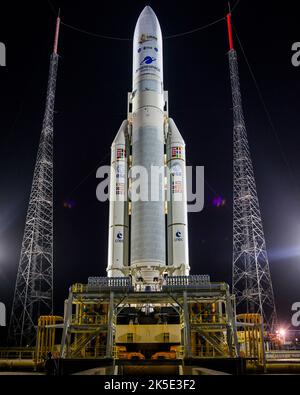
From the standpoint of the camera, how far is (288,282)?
66625mm

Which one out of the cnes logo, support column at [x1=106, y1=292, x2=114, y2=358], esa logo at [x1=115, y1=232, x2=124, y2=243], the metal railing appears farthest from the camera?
the cnes logo

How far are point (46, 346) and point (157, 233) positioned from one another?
11.1m

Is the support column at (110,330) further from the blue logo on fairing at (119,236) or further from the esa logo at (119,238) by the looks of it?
the blue logo on fairing at (119,236)

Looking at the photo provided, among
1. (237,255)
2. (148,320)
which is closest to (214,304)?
(148,320)

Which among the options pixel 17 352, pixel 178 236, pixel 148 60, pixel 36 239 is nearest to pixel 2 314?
pixel 36 239

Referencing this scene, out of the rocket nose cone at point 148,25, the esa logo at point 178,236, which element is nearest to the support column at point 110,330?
the esa logo at point 178,236

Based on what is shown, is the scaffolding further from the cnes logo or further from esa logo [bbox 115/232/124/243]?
the cnes logo

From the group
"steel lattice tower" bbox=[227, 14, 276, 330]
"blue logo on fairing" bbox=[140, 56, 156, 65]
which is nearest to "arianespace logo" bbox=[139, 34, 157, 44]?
"blue logo on fairing" bbox=[140, 56, 156, 65]

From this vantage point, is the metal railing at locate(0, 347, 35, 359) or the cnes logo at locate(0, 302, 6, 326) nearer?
the metal railing at locate(0, 347, 35, 359)

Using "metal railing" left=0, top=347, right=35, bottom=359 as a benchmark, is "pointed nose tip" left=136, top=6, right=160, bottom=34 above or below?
above

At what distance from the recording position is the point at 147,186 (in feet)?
109

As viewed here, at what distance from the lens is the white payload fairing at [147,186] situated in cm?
3092

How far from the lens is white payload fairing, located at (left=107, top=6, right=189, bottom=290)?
101ft

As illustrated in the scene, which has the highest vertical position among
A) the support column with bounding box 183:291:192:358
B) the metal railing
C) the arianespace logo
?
the arianespace logo
